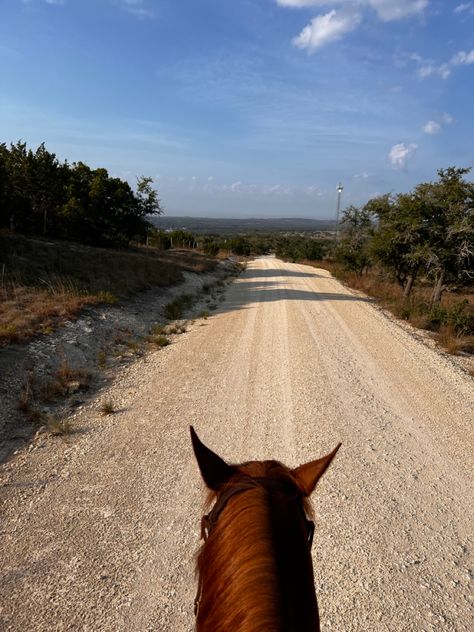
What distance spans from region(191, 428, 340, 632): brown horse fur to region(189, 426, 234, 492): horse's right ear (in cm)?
5

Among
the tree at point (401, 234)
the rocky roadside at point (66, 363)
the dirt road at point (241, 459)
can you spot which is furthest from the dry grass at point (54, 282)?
the tree at point (401, 234)

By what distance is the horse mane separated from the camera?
1.05 meters

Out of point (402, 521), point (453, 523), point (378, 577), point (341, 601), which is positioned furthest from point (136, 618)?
point (453, 523)

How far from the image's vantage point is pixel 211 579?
119 centimetres

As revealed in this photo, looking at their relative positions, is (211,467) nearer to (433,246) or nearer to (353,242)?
(433,246)

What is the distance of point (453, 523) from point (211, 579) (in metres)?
3.51

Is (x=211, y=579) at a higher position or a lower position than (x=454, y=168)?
lower

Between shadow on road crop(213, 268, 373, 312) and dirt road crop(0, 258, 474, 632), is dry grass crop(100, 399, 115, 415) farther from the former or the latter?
shadow on road crop(213, 268, 373, 312)

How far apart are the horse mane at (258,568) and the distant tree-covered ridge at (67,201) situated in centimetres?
2023

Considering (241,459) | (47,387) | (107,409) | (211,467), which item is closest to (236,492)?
(211,467)

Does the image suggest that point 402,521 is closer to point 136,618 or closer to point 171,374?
point 136,618

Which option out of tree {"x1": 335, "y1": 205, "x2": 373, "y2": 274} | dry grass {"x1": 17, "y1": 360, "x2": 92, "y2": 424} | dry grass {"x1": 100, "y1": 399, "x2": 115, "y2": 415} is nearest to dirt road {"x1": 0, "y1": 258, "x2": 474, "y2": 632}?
dry grass {"x1": 100, "y1": 399, "x2": 115, "y2": 415}

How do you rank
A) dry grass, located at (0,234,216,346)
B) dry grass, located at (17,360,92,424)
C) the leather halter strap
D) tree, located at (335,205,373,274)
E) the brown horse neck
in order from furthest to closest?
tree, located at (335,205,373,274) → dry grass, located at (0,234,216,346) → dry grass, located at (17,360,92,424) → the leather halter strap → the brown horse neck

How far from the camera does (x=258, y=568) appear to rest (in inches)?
42.6
